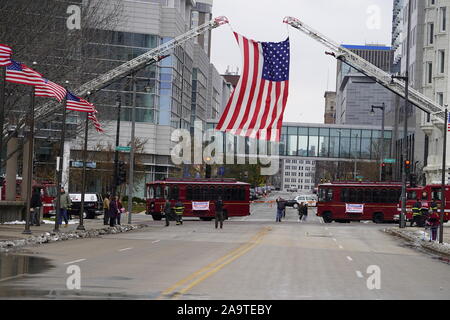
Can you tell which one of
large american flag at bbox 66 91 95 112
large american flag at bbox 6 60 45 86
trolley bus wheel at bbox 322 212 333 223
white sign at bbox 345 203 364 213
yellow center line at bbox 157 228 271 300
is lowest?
trolley bus wheel at bbox 322 212 333 223

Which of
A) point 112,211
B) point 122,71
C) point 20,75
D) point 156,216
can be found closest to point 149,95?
point 156,216

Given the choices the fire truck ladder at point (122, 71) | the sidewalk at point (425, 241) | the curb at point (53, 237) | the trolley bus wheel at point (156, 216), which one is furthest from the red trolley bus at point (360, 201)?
the curb at point (53, 237)

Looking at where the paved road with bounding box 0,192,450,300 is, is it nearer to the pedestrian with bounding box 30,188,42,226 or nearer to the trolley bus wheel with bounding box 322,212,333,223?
the pedestrian with bounding box 30,188,42,226

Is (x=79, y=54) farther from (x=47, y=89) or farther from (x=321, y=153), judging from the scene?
(x=321, y=153)

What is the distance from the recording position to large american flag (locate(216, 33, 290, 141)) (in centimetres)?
4484

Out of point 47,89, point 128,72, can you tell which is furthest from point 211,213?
point 47,89

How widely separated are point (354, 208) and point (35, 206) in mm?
32234

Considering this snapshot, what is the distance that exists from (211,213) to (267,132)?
2244 cm

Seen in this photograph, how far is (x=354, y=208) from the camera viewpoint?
6712 cm

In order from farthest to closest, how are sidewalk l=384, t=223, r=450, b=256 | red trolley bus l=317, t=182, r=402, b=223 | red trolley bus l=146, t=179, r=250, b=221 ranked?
red trolley bus l=317, t=182, r=402, b=223, red trolley bus l=146, t=179, r=250, b=221, sidewalk l=384, t=223, r=450, b=256

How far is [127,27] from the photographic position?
93.3 meters

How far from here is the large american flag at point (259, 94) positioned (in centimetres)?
4484

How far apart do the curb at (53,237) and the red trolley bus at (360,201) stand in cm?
2339

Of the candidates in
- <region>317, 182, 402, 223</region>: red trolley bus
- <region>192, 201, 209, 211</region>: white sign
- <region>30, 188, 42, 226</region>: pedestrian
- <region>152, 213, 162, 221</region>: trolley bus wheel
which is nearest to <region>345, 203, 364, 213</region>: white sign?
<region>317, 182, 402, 223</region>: red trolley bus
